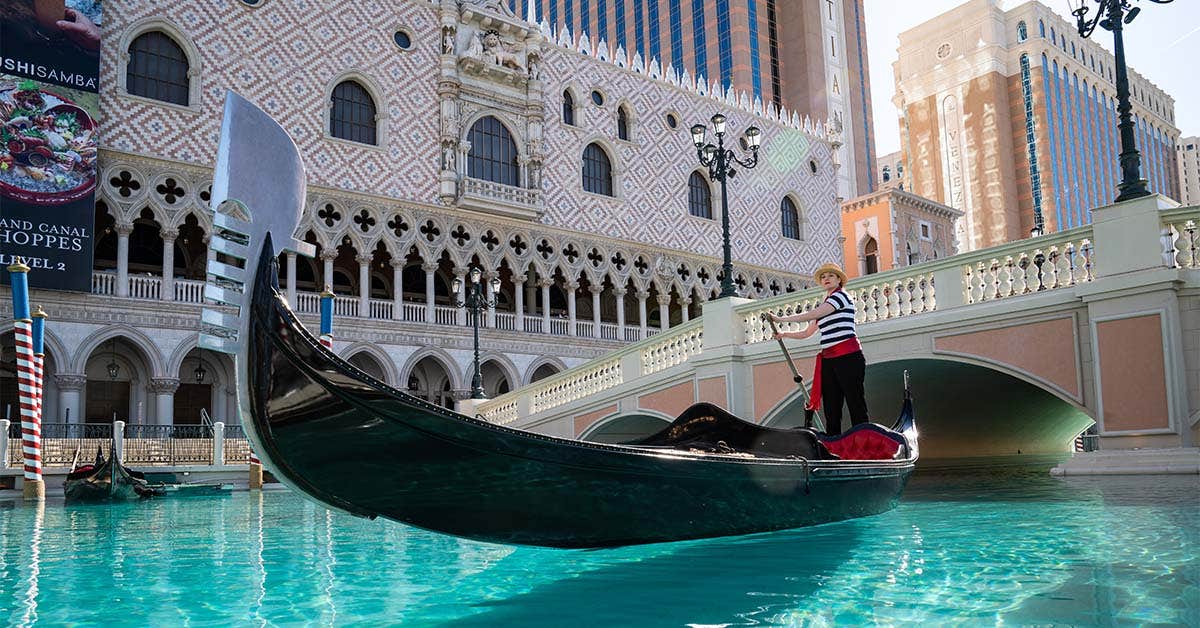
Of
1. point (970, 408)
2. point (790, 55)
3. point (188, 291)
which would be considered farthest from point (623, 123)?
point (790, 55)

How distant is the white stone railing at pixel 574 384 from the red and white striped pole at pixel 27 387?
5817 millimetres

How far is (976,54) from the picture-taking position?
4759cm

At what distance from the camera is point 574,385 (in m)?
11.8

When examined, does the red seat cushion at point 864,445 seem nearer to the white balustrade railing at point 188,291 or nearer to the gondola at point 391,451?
the gondola at point 391,451

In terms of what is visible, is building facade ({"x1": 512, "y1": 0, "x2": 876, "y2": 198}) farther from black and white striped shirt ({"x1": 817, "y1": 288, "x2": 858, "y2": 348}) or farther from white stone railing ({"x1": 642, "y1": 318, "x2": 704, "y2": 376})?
black and white striped shirt ({"x1": 817, "y1": 288, "x2": 858, "y2": 348})

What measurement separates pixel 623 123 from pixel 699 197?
2.73m

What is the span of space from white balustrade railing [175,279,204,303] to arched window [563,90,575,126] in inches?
322

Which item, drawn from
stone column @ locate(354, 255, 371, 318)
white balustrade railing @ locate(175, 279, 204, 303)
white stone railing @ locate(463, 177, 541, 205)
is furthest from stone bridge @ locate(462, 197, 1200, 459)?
white balustrade railing @ locate(175, 279, 204, 303)

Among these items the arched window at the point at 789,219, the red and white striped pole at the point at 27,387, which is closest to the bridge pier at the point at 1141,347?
the red and white striped pole at the point at 27,387

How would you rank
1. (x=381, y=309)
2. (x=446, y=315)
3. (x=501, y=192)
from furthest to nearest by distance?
(x=501, y=192), (x=446, y=315), (x=381, y=309)

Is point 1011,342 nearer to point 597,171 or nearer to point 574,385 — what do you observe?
point 574,385

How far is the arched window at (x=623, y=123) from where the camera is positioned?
2091cm

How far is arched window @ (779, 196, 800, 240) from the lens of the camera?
78.0 feet

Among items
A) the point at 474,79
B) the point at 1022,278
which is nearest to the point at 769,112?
the point at 474,79
